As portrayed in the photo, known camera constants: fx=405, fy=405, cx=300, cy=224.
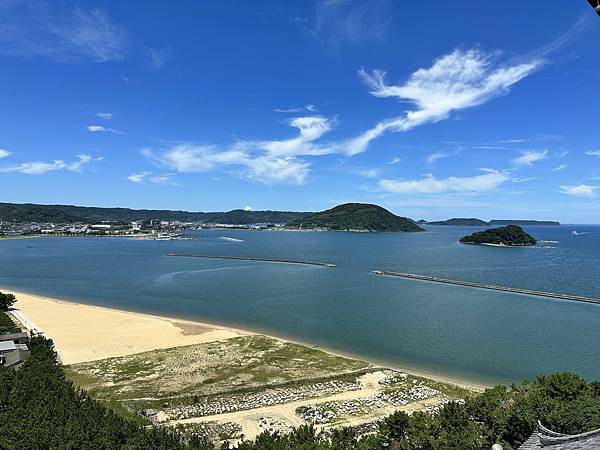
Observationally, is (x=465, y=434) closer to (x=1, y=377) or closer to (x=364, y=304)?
(x=1, y=377)

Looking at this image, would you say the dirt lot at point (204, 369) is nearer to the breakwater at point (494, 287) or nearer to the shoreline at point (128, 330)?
the shoreline at point (128, 330)

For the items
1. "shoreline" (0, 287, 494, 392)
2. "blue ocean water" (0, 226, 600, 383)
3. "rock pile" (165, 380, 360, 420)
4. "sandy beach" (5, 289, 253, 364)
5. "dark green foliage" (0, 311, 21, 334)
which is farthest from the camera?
"sandy beach" (5, 289, 253, 364)

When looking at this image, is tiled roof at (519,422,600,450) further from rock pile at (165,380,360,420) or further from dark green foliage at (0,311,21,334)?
dark green foliage at (0,311,21,334)

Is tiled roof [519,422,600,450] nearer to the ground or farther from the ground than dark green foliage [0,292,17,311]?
farther from the ground

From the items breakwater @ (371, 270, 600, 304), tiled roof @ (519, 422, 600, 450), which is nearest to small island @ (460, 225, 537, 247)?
breakwater @ (371, 270, 600, 304)

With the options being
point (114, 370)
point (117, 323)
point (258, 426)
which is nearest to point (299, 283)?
point (117, 323)
